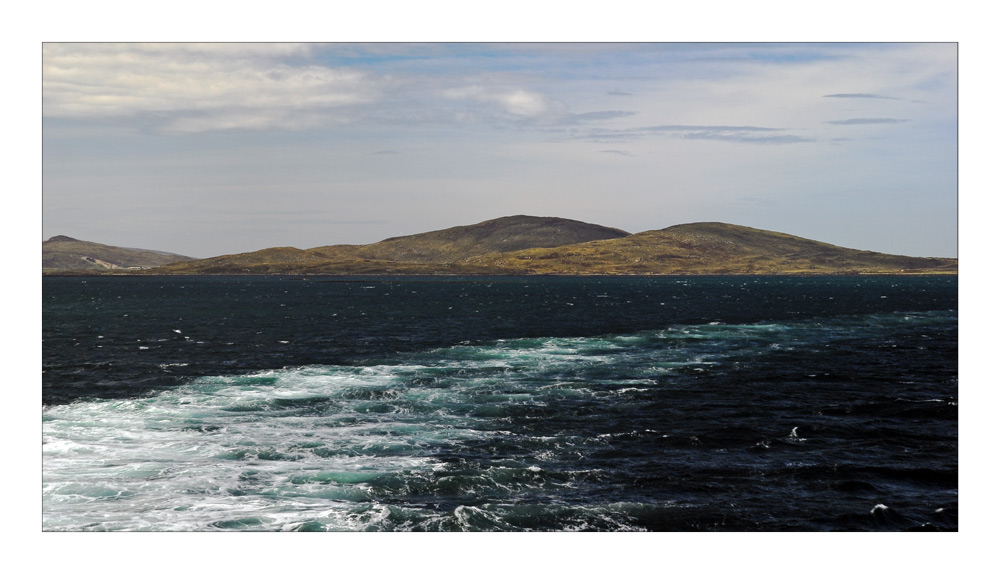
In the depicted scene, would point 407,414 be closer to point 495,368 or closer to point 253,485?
point 253,485

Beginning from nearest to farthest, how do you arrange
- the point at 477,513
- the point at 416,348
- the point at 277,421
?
the point at 477,513 < the point at 277,421 < the point at 416,348

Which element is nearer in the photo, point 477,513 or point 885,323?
point 477,513

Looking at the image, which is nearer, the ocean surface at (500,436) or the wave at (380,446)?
the wave at (380,446)

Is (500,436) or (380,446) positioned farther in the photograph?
(500,436)

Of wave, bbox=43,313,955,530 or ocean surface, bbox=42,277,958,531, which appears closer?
wave, bbox=43,313,955,530

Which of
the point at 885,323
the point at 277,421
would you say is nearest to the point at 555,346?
the point at 277,421

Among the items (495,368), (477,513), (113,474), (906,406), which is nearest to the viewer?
(477,513)

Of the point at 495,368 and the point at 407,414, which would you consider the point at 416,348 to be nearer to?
the point at 495,368
